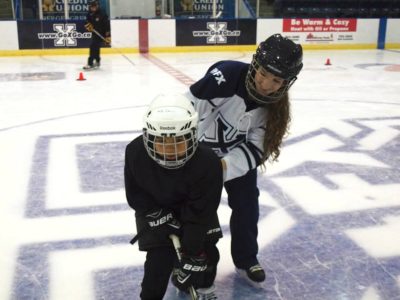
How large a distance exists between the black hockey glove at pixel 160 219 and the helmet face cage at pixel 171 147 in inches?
7.9

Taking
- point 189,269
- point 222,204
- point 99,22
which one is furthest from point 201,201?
point 99,22

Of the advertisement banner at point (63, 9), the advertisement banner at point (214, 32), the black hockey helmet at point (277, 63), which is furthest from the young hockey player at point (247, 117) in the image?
the advertisement banner at point (63, 9)

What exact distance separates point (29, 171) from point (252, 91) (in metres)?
2.34

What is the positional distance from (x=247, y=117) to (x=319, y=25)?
38.0 ft

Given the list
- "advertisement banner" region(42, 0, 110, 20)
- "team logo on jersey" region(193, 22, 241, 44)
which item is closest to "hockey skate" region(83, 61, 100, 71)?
"team logo on jersey" region(193, 22, 241, 44)

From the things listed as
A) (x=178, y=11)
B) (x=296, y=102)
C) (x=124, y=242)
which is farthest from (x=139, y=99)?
(x=178, y=11)

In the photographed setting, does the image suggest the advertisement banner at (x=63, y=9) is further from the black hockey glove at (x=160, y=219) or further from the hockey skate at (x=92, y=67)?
the black hockey glove at (x=160, y=219)

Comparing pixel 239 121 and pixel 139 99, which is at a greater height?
pixel 239 121

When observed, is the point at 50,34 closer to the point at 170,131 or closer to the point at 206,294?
the point at 206,294

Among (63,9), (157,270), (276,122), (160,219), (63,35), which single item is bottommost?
(157,270)

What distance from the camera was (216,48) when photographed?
12.3 meters

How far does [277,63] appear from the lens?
1718 millimetres

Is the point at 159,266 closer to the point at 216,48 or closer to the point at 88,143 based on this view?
the point at 88,143


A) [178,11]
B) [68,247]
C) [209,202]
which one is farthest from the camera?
[178,11]
